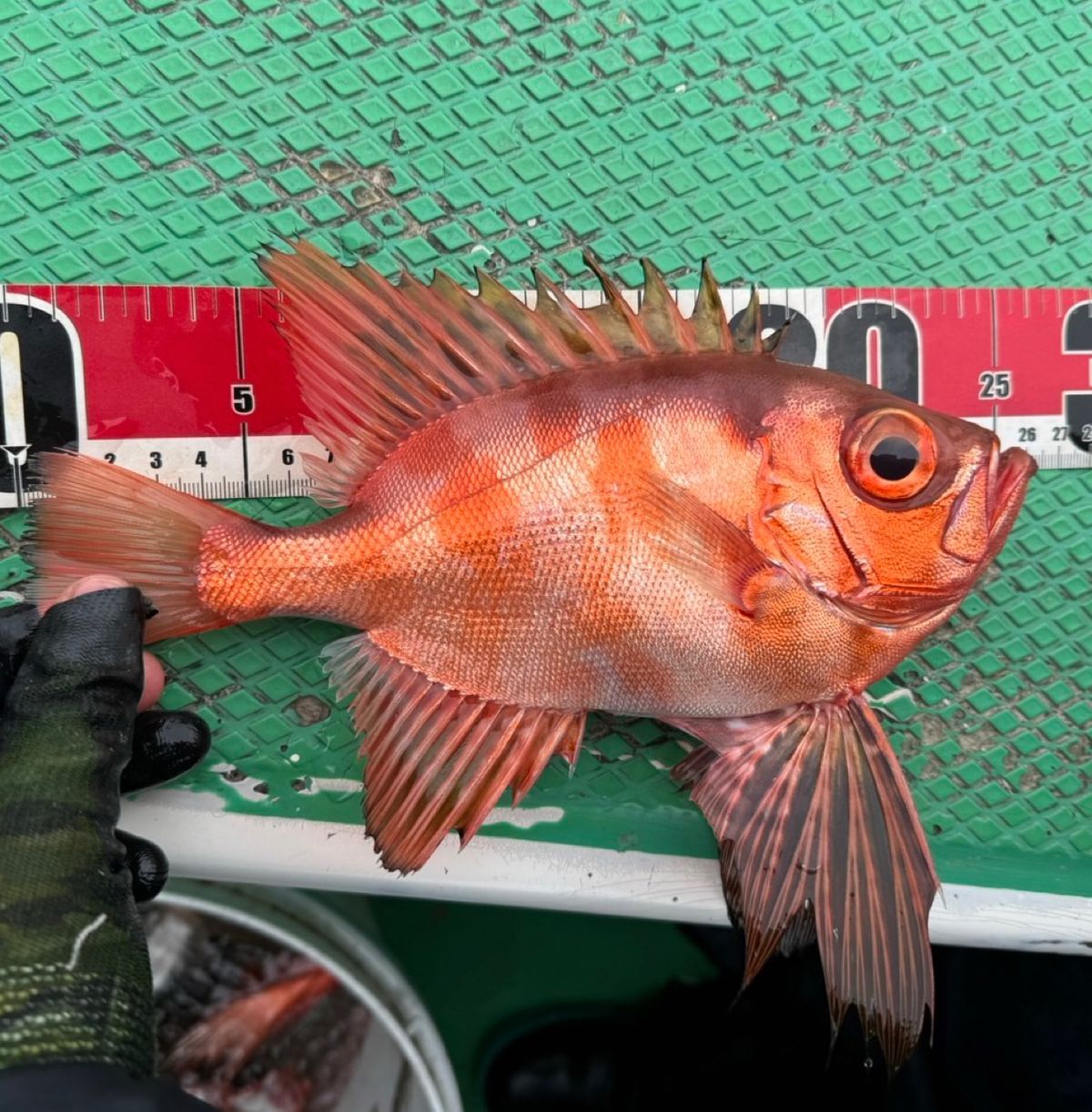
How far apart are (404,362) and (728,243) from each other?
0.56m

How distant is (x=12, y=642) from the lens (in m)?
1.05

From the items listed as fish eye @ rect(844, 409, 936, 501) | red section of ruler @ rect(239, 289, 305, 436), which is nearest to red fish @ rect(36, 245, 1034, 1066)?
fish eye @ rect(844, 409, 936, 501)

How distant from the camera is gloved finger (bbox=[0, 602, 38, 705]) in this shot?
1047mm

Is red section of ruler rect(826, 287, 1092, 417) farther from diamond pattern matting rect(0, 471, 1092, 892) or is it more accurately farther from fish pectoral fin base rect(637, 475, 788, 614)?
fish pectoral fin base rect(637, 475, 788, 614)

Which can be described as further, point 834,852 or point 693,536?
point 834,852

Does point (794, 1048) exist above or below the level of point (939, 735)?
below

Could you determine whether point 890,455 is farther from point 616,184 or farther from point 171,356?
point 171,356

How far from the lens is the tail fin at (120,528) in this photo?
975 millimetres

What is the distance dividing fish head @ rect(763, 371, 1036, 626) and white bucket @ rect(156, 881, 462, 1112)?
0.87 meters

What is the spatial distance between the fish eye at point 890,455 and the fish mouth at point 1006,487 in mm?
88

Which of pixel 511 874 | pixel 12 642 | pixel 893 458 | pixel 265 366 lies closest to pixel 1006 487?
pixel 893 458

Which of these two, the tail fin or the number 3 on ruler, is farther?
the number 3 on ruler

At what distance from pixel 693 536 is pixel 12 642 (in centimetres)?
89

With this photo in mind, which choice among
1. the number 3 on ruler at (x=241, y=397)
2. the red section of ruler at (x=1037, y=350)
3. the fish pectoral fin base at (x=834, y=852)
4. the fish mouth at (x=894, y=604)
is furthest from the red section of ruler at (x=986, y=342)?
the number 3 on ruler at (x=241, y=397)
